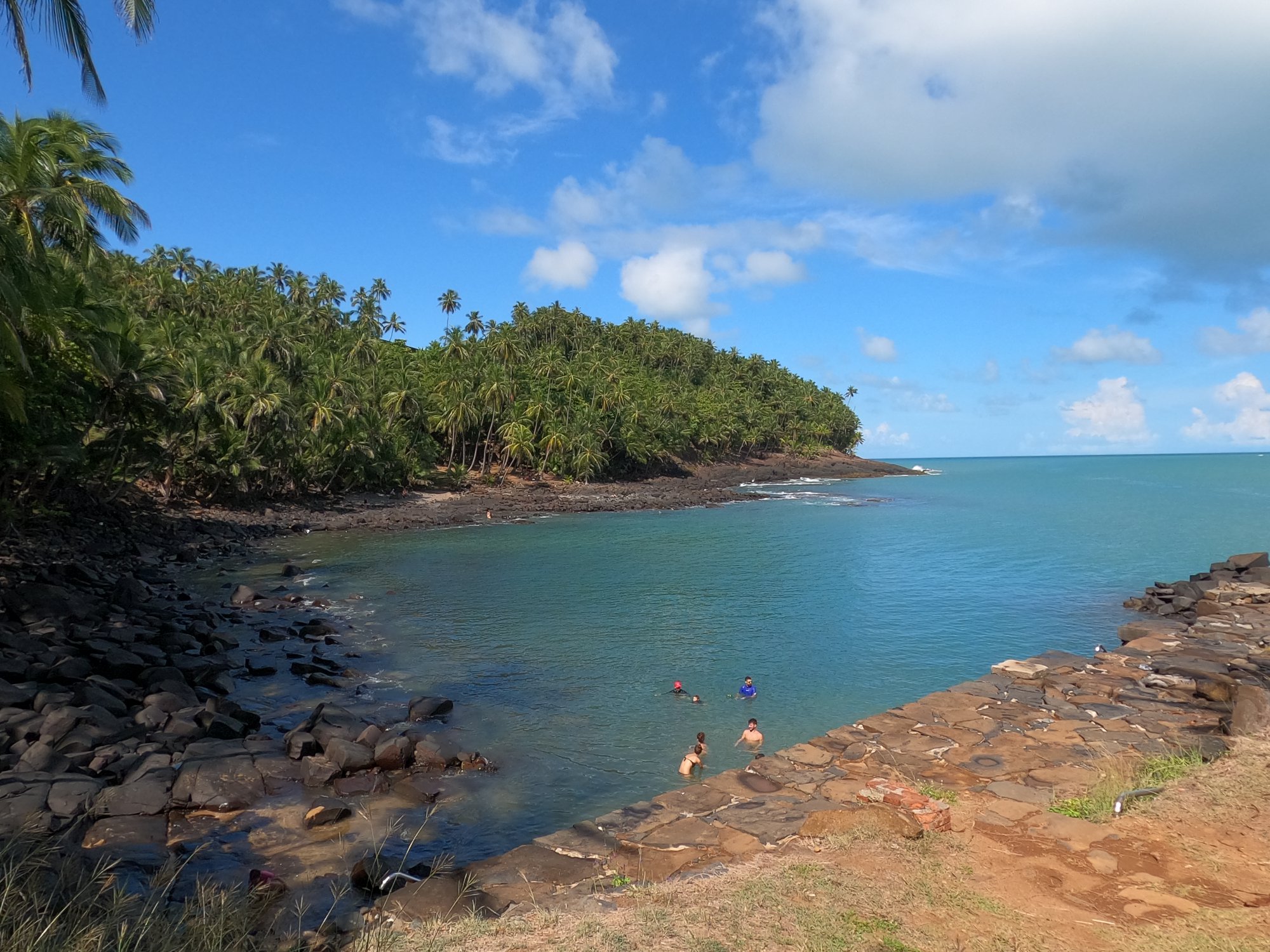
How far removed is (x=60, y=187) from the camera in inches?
957

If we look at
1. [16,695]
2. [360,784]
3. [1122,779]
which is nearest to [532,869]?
[360,784]

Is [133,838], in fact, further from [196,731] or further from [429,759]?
[429,759]

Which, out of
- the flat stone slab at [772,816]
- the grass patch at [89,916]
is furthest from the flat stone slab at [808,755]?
the grass patch at [89,916]

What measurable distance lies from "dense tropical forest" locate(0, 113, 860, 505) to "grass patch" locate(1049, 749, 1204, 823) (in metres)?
19.2

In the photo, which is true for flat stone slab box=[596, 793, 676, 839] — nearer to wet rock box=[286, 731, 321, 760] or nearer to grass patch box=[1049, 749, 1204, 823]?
grass patch box=[1049, 749, 1204, 823]

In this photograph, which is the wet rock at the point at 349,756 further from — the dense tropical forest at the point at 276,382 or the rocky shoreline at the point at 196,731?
the dense tropical forest at the point at 276,382

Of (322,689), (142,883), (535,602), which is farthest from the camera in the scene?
(535,602)

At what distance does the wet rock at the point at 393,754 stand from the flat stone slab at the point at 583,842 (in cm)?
352

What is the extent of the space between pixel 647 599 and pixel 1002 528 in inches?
1594

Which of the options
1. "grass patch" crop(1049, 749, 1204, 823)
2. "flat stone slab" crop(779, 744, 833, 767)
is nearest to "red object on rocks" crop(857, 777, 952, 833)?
"flat stone slab" crop(779, 744, 833, 767)

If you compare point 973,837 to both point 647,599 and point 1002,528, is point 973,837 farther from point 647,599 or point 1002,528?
point 1002,528

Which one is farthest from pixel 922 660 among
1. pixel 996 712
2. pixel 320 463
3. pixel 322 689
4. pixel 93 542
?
pixel 320 463

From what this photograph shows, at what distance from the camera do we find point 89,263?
28.5 meters

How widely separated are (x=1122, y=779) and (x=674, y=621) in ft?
54.7
